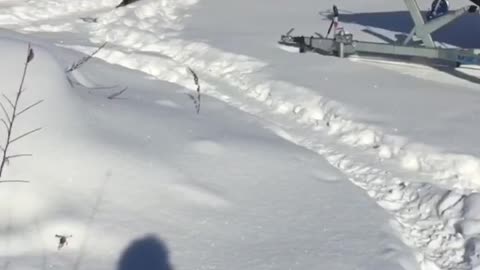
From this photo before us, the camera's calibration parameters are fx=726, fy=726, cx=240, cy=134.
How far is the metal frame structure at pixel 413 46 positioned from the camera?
21.9ft

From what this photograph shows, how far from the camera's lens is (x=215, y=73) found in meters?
7.32

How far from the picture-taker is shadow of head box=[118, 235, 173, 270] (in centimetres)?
346

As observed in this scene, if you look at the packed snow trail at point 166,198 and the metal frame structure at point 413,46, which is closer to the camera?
the packed snow trail at point 166,198

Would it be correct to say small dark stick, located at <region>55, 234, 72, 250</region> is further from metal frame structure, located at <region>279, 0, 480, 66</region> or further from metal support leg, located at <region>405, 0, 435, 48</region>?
metal support leg, located at <region>405, 0, 435, 48</region>

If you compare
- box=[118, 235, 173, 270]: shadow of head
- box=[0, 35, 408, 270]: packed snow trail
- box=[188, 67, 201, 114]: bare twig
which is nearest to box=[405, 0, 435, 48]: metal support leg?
box=[188, 67, 201, 114]: bare twig

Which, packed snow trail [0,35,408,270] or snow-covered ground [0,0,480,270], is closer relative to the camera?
packed snow trail [0,35,408,270]

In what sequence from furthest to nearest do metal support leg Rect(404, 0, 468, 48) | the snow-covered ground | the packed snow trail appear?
metal support leg Rect(404, 0, 468, 48)
the snow-covered ground
the packed snow trail

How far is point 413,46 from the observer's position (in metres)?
6.94

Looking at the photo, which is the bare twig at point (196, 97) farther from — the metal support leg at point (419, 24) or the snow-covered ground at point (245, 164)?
the metal support leg at point (419, 24)

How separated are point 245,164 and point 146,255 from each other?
1321 millimetres

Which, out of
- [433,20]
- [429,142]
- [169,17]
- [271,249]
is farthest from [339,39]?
[271,249]

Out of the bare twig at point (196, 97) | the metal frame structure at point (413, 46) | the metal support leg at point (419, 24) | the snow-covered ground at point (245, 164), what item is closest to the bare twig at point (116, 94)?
the snow-covered ground at point (245, 164)

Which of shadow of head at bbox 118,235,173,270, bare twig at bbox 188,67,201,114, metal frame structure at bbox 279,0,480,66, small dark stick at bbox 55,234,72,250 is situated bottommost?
bare twig at bbox 188,67,201,114

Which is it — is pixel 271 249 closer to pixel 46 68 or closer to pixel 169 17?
pixel 46 68
